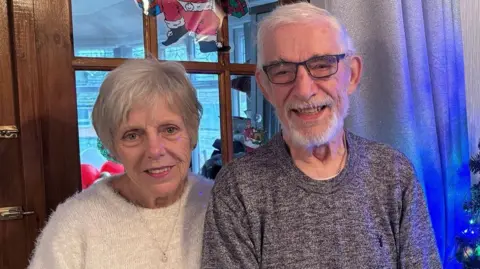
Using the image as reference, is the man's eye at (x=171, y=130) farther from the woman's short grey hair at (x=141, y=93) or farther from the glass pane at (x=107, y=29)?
the glass pane at (x=107, y=29)

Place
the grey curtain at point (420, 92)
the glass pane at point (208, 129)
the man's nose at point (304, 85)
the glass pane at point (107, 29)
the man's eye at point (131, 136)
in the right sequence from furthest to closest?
the glass pane at point (208, 129)
the grey curtain at point (420, 92)
the glass pane at point (107, 29)
the man's eye at point (131, 136)
the man's nose at point (304, 85)

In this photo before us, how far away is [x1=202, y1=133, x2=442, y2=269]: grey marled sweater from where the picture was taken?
3.51 ft

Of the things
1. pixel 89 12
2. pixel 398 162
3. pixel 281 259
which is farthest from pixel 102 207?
pixel 398 162

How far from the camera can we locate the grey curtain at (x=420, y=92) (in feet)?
5.12

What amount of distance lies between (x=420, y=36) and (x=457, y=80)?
8.3 inches

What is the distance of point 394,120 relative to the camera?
62.2 inches

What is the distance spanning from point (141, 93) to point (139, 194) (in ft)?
0.92

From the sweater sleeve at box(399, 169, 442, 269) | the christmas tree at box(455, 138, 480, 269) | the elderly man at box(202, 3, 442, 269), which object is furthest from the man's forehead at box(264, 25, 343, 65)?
the christmas tree at box(455, 138, 480, 269)

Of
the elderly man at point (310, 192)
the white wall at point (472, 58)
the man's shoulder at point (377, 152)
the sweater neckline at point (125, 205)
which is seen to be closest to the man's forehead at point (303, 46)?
the elderly man at point (310, 192)

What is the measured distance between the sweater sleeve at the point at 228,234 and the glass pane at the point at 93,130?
55 cm

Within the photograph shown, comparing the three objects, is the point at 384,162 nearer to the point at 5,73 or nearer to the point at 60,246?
the point at 60,246

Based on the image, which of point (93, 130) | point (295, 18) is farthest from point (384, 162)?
point (93, 130)

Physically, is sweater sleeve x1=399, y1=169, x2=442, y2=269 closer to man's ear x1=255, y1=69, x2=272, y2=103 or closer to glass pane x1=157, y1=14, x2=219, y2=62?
man's ear x1=255, y1=69, x2=272, y2=103

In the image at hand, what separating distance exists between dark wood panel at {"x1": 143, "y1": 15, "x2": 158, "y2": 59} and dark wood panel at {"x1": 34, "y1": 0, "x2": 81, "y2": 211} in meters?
0.24
